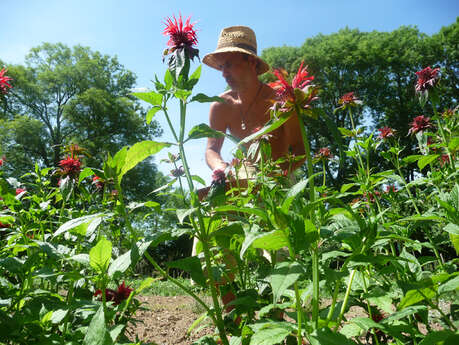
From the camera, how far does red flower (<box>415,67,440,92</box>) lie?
1.50 m

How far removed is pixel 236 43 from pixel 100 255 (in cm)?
226

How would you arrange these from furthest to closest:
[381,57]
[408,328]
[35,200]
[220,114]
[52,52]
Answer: [52,52]
[381,57]
[220,114]
[35,200]
[408,328]

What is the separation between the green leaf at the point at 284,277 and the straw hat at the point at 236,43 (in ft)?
7.18

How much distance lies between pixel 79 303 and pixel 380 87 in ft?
58.5

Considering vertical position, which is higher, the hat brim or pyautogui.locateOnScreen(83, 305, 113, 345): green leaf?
the hat brim

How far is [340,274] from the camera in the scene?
583 mm

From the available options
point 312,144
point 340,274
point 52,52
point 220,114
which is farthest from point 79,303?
point 52,52

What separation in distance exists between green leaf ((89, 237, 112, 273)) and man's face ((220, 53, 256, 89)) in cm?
211

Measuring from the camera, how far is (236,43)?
98.7 inches

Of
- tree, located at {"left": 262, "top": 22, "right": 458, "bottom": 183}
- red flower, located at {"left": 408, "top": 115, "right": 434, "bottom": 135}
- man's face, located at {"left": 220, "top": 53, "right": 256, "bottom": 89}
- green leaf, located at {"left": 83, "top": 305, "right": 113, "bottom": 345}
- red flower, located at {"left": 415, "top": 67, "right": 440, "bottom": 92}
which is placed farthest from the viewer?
tree, located at {"left": 262, "top": 22, "right": 458, "bottom": 183}

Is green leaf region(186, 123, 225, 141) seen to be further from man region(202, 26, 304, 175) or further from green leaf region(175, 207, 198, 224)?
man region(202, 26, 304, 175)

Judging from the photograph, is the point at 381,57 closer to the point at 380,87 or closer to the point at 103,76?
the point at 380,87

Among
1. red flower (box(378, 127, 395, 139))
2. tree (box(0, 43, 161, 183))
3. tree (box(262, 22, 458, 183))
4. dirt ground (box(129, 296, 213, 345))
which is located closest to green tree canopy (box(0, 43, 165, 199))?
tree (box(0, 43, 161, 183))

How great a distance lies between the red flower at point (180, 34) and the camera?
0.88 m
